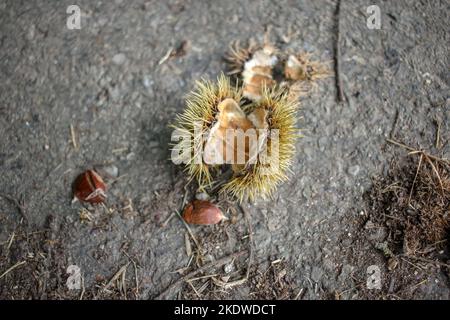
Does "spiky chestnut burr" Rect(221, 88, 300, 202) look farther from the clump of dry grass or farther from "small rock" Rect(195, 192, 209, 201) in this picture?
the clump of dry grass

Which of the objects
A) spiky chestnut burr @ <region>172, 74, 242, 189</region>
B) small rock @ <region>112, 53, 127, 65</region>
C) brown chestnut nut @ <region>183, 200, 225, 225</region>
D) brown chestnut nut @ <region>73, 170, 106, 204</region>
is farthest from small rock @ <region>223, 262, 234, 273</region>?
small rock @ <region>112, 53, 127, 65</region>

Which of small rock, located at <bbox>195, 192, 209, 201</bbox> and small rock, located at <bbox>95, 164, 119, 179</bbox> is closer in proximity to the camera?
small rock, located at <bbox>195, 192, 209, 201</bbox>

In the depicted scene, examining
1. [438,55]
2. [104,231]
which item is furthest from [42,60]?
[438,55]

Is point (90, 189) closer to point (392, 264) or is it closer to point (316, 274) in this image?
point (316, 274)

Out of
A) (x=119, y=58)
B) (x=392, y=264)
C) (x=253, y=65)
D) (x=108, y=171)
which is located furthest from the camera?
(x=119, y=58)

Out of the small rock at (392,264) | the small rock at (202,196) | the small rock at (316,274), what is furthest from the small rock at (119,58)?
the small rock at (392,264)

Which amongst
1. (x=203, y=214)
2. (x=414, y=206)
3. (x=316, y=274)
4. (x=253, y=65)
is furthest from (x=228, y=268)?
(x=253, y=65)
